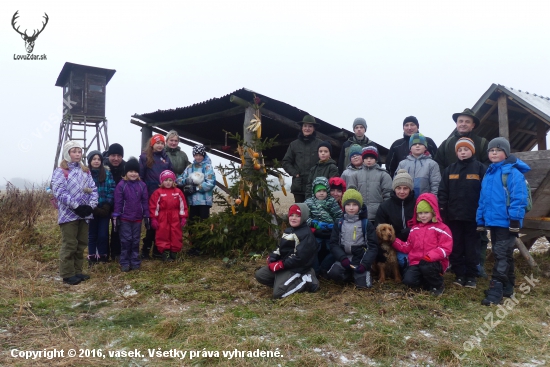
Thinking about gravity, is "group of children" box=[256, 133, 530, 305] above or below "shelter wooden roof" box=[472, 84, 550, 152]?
below

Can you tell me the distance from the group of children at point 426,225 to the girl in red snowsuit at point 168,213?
1956 mm

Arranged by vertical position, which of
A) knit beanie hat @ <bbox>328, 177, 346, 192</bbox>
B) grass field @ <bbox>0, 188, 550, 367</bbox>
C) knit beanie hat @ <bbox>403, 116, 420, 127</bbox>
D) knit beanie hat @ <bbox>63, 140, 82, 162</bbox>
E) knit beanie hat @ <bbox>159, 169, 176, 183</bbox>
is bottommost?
grass field @ <bbox>0, 188, 550, 367</bbox>

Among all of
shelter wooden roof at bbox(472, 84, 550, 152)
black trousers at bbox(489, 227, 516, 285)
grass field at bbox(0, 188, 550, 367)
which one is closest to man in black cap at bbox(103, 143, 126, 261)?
grass field at bbox(0, 188, 550, 367)

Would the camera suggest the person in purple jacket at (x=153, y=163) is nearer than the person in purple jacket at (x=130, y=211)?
No

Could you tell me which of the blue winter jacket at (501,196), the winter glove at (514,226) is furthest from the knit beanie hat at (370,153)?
the winter glove at (514,226)

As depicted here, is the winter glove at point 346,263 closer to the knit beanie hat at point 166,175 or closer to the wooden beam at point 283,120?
the knit beanie hat at point 166,175

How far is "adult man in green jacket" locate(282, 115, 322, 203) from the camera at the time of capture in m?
6.42

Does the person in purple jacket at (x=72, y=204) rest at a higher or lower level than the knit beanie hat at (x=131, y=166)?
lower

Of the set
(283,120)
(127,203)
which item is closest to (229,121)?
(283,120)

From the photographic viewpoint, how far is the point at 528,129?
8.57 m

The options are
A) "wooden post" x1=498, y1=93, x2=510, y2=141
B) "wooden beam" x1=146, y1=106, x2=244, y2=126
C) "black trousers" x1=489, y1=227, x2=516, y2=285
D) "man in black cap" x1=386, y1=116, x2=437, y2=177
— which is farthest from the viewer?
"wooden beam" x1=146, y1=106, x2=244, y2=126

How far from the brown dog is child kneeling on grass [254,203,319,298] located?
0.85m

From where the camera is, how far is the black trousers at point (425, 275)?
4.59m

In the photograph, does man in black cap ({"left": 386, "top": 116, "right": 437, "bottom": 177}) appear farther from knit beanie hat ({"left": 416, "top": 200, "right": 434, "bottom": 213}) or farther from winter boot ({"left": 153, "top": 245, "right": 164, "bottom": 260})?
winter boot ({"left": 153, "top": 245, "right": 164, "bottom": 260})
